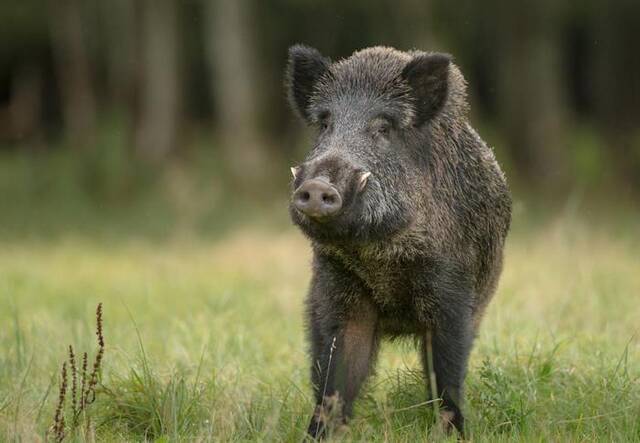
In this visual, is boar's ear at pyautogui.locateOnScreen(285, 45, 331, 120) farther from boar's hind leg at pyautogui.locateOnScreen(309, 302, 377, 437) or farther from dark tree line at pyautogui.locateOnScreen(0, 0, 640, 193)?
dark tree line at pyautogui.locateOnScreen(0, 0, 640, 193)

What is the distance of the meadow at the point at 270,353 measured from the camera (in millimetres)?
5133

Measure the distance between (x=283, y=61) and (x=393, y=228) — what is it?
88.7 ft

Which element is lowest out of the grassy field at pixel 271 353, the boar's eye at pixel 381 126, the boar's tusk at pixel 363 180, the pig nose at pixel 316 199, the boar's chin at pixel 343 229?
the grassy field at pixel 271 353

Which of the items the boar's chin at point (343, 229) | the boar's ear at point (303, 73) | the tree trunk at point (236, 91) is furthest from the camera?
the tree trunk at point (236, 91)

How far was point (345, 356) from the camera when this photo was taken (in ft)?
17.2

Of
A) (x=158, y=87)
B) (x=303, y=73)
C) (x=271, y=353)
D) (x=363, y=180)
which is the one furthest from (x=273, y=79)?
(x=363, y=180)

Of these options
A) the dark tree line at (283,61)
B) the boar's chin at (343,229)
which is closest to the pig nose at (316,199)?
the boar's chin at (343,229)

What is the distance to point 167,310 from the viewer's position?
28.3 ft

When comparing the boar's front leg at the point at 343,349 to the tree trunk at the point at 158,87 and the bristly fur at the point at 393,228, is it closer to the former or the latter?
the bristly fur at the point at 393,228

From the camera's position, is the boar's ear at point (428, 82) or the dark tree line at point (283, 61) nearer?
the boar's ear at point (428, 82)

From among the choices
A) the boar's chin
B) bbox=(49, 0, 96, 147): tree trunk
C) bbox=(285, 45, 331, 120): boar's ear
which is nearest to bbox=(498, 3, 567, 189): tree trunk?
bbox=(49, 0, 96, 147): tree trunk

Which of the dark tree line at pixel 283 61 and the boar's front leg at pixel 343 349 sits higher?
the dark tree line at pixel 283 61

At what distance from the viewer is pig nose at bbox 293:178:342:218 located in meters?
4.58

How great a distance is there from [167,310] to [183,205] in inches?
351
